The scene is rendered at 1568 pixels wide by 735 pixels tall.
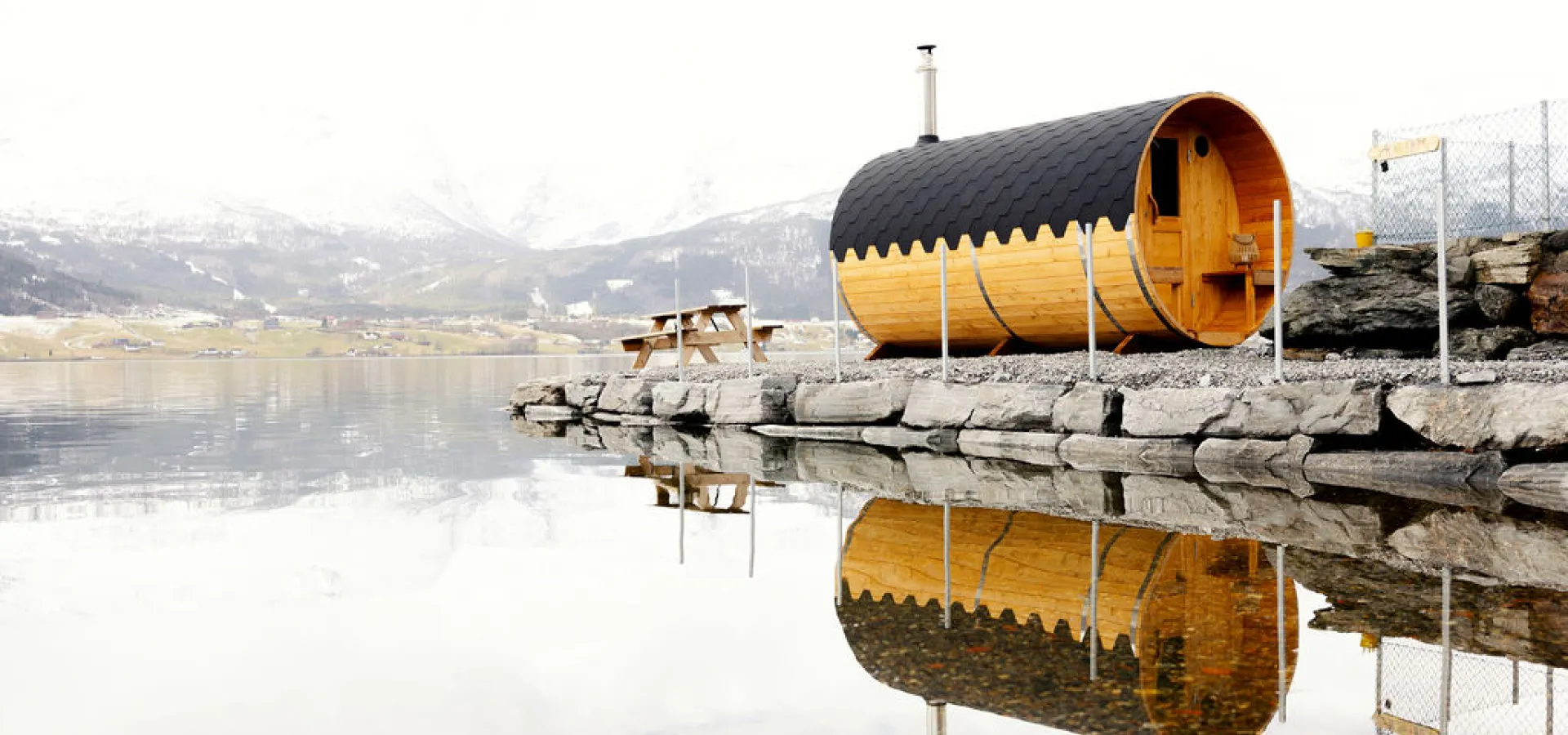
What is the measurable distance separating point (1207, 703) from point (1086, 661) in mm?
566

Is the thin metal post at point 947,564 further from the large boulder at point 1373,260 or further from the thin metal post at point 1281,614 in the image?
the large boulder at point 1373,260

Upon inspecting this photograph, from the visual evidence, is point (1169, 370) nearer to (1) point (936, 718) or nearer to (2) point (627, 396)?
(2) point (627, 396)

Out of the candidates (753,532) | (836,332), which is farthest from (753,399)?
(753,532)

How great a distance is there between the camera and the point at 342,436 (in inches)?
651

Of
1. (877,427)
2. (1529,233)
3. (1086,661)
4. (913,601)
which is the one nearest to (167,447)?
(877,427)

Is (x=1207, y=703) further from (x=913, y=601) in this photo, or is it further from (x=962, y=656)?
(x=913, y=601)

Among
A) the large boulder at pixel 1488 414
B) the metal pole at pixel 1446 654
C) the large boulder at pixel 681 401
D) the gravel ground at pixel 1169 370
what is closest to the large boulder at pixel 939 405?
the gravel ground at pixel 1169 370

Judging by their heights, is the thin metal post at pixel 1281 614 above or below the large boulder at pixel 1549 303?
below

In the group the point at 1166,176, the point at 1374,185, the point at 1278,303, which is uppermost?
the point at 1166,176

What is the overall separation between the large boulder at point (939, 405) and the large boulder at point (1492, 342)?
4662 millimetres

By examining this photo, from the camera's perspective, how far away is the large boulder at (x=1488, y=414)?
8469mm

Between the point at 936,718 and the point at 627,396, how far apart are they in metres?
13.8

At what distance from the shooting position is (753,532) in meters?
7.76

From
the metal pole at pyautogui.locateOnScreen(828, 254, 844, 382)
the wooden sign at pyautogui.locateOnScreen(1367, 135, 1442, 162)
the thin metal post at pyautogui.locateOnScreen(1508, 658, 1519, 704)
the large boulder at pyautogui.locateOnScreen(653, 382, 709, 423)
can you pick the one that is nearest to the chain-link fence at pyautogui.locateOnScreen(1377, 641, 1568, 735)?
the thin metal post at pyautogui.locateOnScreen(1508, 658, 1519, 704)
